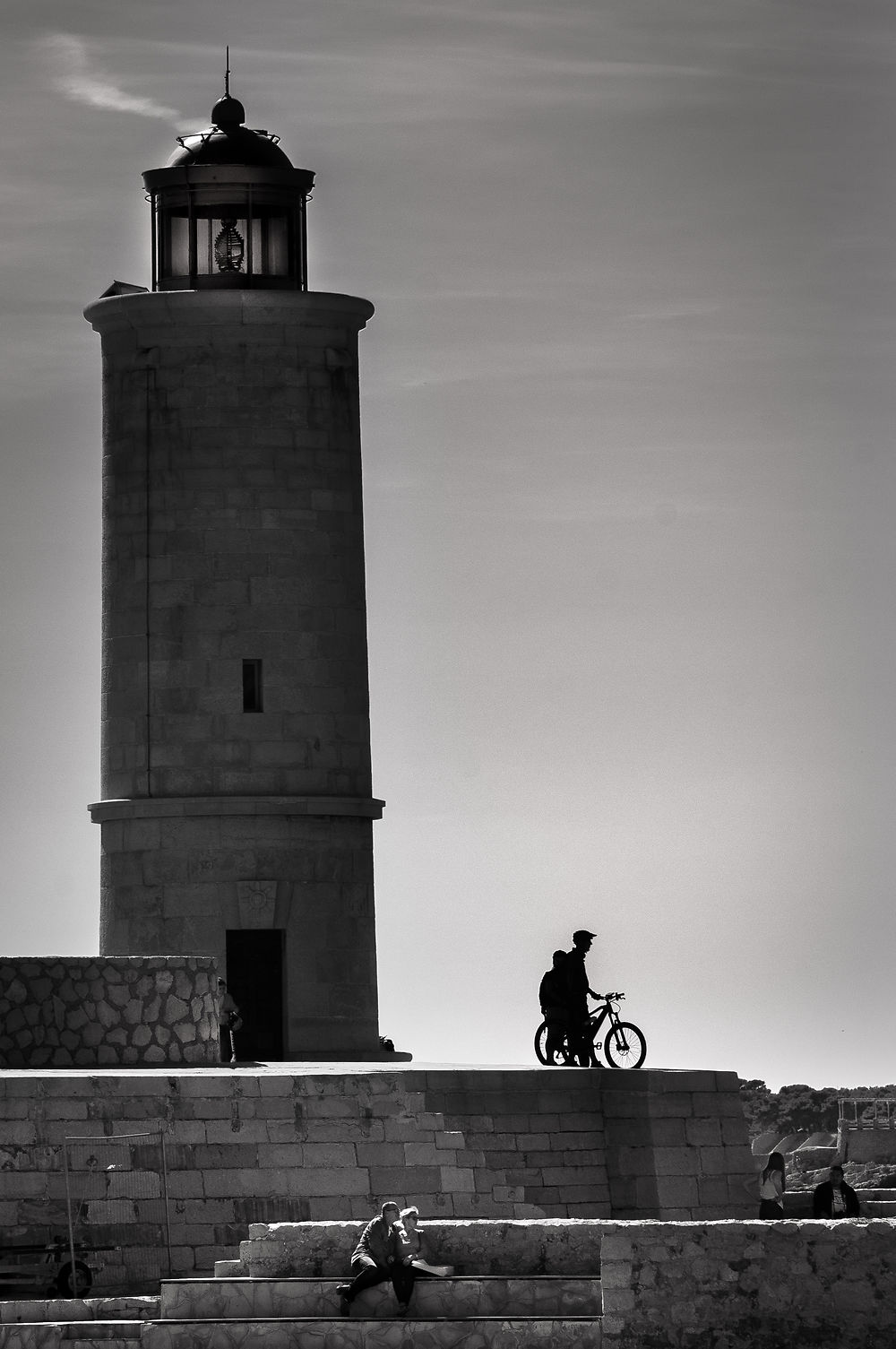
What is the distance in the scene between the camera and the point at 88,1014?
30.1 m

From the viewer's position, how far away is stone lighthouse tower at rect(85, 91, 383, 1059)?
3775cm

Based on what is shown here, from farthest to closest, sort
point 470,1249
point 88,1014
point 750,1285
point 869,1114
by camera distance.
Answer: point 869,1114 < point 88,1014 < point 470,1249 < point 750,1285

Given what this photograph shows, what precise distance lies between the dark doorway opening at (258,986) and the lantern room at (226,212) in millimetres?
8696

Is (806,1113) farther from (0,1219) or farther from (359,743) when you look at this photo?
(0,1219)

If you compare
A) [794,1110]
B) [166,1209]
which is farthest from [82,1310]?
[794,1110]

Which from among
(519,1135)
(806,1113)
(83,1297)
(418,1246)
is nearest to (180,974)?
(519,1135)

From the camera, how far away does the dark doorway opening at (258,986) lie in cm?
3753

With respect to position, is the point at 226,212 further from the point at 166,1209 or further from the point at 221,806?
the point at 166,1209

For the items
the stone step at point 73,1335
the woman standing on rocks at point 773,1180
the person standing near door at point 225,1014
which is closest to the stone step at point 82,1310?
the stone step at point 73,1335

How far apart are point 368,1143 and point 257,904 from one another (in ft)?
36.0

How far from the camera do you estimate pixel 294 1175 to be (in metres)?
26.4

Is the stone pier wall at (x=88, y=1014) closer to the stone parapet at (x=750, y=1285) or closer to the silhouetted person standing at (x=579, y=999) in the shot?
the silhouetted person standing at (x=579, y=999)

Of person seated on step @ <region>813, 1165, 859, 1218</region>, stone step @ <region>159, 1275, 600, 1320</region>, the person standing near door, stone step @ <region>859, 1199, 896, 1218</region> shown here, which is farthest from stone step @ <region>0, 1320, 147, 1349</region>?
stone step @ <region>859, 1199, 896, 1218</region>

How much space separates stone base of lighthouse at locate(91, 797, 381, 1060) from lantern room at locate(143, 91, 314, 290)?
7155 millimetres
